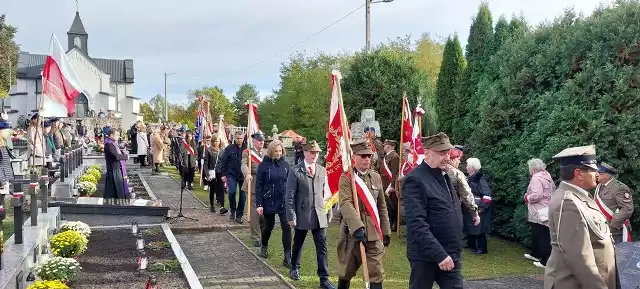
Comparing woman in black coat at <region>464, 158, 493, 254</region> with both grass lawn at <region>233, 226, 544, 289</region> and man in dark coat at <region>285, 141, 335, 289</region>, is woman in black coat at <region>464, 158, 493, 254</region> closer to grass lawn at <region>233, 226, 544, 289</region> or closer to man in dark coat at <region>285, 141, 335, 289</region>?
grass lawn at <region>233, 226, 544, 289</region>

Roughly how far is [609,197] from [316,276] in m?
4.26

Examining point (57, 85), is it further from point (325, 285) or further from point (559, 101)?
point (559, 101)

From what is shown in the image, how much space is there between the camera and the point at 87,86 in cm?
8288

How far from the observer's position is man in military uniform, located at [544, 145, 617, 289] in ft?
13.7

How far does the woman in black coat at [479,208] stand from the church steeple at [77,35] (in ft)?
308

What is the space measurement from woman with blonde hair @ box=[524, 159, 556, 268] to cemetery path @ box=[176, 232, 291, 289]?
4270 mm

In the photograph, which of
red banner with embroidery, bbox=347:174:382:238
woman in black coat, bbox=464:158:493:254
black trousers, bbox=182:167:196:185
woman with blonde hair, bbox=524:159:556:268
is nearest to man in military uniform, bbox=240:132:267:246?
red banner with embroidery, bbox=347:174:382:238

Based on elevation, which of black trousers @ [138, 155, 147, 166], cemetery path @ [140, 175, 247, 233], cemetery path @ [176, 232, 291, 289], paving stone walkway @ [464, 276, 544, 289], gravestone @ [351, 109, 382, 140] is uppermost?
gravestone @ [351, 109, 382, 140]

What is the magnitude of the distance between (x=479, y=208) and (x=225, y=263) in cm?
476

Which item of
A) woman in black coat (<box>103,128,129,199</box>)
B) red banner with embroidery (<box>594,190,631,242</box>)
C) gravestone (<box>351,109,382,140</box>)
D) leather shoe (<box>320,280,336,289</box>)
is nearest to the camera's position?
red banner with embroidery (<box>594,190,631,242</box>)

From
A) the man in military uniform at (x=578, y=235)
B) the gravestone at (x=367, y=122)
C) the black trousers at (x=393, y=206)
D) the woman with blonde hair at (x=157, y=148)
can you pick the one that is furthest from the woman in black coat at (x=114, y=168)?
the woman with blonde hair at (x=157, y=148)

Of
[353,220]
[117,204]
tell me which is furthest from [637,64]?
[117,204]

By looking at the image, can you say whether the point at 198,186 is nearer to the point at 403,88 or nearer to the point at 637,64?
the point at 403,88

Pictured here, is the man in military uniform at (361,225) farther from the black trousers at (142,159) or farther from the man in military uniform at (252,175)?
the black trousers at (142,159)
